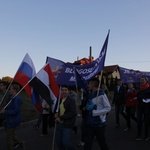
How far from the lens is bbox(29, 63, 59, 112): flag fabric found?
671 cm

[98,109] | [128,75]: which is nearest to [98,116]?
[98,109]

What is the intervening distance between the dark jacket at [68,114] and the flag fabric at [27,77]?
122cm

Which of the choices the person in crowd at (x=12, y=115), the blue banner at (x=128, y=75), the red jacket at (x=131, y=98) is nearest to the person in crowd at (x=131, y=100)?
the red jacket at (x=131, y=98)

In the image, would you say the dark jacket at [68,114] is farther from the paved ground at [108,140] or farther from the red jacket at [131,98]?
the red jacket at [131,98]

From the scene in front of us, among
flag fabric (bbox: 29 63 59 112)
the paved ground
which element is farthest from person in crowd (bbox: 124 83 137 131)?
flag fabric (bbox: 29 63 59 112)

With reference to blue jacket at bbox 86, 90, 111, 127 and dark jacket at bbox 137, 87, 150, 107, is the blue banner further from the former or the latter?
blue jacket at bbox 86, 90, 111, 127

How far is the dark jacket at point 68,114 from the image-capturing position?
594 centimetres

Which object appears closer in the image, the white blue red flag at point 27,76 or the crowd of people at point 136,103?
the white blue red flag at point 27,76

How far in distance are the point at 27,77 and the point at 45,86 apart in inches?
22.2

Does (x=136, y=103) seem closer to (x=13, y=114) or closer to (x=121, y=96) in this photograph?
(x=121, y=96)

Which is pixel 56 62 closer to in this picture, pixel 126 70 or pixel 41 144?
pixel 41 144

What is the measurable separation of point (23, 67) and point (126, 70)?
1031 cm

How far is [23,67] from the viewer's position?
7.26 metres

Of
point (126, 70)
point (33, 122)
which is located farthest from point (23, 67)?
point (126, 70)
